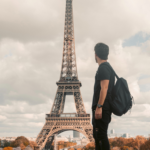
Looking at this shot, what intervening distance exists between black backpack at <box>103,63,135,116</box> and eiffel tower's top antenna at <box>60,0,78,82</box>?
47.6 m

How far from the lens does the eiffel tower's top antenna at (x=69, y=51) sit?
179 ft

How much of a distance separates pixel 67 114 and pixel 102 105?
46.3 meters

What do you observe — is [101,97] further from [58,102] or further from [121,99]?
[58,102]

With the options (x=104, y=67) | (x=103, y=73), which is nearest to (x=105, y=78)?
(x=103, y=73)

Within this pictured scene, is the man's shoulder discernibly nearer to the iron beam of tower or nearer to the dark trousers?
the dark trousers

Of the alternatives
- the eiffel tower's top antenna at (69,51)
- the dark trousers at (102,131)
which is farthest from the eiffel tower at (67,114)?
the dark trousers at (102,131)

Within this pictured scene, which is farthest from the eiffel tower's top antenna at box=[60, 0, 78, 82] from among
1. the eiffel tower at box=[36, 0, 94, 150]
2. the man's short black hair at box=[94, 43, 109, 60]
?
the man's short black hair at box=[94, 43, 109, 60]

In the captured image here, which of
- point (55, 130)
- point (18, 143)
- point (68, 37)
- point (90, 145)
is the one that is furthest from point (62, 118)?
point (68, 37)

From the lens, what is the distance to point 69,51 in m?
57.5

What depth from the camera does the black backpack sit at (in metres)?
5.23

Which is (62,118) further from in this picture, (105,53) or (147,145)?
(105,53)

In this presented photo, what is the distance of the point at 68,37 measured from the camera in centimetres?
5828

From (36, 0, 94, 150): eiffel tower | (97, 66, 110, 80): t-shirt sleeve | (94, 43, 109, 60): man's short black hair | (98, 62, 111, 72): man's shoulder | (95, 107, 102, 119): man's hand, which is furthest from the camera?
(36, 0, 94, 150): eiffel tower

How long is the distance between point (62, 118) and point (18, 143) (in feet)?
64.4
